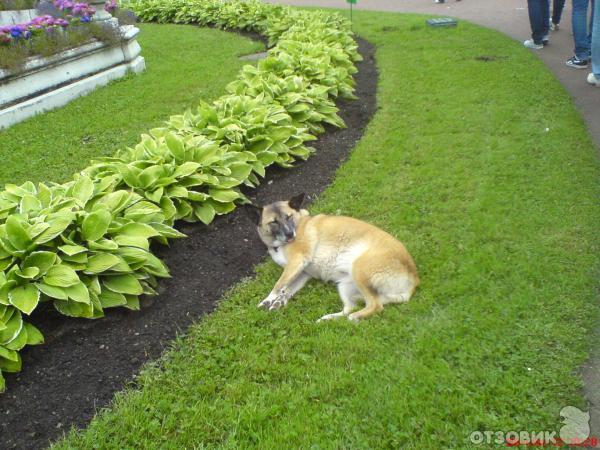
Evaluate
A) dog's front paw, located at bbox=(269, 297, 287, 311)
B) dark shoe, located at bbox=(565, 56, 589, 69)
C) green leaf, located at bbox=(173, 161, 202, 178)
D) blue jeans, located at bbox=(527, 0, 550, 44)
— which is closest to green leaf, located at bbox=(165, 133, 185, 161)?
green leaf, located at bbox=(173, 161, 202, 178)

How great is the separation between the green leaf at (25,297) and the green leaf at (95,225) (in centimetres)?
56

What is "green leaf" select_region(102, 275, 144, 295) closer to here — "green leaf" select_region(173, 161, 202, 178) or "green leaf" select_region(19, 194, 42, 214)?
"green leaf" select_region(19, 194, 42, 214)

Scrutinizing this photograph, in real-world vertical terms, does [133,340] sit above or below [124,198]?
below

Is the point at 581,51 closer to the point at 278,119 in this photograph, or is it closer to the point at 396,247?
the point at 278,119

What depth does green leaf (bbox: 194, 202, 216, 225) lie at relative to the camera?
16.6ft

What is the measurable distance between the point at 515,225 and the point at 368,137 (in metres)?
2.89

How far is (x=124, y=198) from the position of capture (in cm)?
447

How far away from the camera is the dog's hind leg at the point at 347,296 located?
13.2ft

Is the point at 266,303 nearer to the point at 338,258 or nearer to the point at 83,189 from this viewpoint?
the point at 338,258

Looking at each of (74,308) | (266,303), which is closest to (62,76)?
(74,308)

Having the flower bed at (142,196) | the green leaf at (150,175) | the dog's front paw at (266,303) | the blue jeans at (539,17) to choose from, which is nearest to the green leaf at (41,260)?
the flower bed at (142,196)

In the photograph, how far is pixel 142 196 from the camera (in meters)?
4.76

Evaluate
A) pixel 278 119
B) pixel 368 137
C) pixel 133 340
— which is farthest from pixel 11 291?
pixel 368 137

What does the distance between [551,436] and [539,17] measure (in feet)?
31.9
